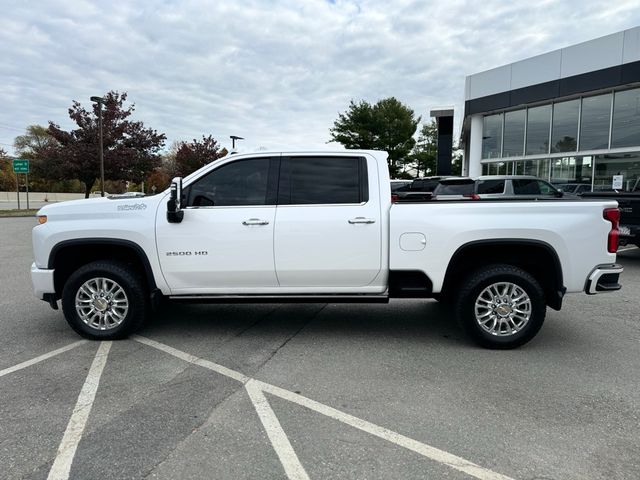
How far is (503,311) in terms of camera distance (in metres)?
4.82

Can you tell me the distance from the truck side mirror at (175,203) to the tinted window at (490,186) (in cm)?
995

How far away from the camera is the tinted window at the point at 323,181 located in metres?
5.00

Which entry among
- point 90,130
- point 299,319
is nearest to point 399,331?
point 299,319

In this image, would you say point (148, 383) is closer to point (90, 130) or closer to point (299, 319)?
point (299, 319)

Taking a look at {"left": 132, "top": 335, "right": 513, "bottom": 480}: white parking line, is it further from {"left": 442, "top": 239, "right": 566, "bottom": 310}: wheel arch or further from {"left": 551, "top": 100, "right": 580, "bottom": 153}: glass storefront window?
{"left": 551, "top": 100, "right": 580, "bottom": 153}: glass storefront window

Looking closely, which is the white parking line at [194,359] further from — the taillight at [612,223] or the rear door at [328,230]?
the taillight at [612,223]

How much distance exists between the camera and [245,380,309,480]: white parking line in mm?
2809

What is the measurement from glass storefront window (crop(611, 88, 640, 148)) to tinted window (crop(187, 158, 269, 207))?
1732 centimetres

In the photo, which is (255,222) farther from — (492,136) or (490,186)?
(492,136)

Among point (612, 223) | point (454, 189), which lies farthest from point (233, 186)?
point (454, 189)

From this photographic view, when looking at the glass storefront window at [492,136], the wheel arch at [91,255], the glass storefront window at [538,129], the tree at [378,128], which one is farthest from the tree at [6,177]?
the wheel arch at [91,255]

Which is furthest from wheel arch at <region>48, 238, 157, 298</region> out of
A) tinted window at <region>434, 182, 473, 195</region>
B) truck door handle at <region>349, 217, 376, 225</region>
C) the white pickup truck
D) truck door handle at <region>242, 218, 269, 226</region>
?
tinted window at <region>434, 182, 473, 195</region>

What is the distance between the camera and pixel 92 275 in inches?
196

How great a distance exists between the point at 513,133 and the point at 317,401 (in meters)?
21.7
